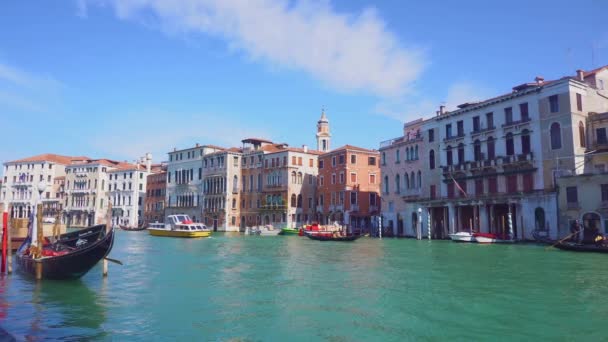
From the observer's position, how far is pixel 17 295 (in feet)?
38.2

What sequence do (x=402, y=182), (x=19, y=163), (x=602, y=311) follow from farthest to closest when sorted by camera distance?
1. (x=19, y=163)
2. (x=402, y=182)
3. (x=602, y=311)

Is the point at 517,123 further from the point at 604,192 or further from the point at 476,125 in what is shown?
the point at 604,192

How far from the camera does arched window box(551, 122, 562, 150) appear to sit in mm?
28359

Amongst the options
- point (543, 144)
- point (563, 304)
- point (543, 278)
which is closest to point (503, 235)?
point (543, 144)

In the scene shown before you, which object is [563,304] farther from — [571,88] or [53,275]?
[571,88]

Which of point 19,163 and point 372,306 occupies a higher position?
point 19,163

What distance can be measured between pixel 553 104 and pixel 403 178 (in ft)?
44.5

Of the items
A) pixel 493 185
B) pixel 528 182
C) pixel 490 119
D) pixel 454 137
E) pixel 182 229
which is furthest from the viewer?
pixel 182 229

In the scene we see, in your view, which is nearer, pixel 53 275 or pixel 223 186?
pixel 53 275

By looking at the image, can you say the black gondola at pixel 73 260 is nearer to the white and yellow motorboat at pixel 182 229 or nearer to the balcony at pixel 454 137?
the white and yellow motorboat at pixel 182 229

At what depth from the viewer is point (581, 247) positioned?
74.9 ft

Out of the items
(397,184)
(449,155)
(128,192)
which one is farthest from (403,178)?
(128,192)

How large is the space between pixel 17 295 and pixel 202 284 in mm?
4413

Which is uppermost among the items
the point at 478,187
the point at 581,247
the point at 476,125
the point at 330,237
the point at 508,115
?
the point at 508,115
